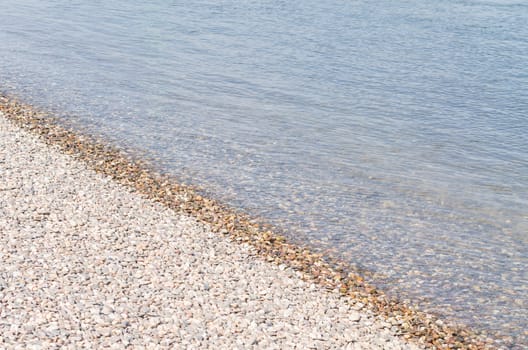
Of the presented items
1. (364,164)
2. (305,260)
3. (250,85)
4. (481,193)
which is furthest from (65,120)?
(481,193)

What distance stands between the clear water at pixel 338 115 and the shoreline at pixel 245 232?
17.6 inches

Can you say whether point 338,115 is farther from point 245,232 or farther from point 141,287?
point 141,287

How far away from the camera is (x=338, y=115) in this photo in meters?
17.6

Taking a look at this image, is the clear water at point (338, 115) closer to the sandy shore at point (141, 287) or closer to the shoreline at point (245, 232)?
the shoreline at point (245, 232)

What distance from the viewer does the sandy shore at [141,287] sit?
8031mm

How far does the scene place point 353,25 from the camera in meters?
28.1

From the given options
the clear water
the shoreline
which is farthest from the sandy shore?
the clear water

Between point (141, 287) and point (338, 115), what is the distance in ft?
32.0

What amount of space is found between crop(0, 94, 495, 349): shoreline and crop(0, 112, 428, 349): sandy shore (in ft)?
0.86

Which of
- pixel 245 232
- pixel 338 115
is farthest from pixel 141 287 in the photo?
pixel 338 115

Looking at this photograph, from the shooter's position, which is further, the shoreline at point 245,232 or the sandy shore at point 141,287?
the shoreline at point 245,232

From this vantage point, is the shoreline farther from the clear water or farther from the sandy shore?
the clear water

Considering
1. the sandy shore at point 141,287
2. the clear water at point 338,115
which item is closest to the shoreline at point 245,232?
the sandy shore at point 141,287

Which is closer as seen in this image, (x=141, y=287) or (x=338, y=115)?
(x=141, y=287)
